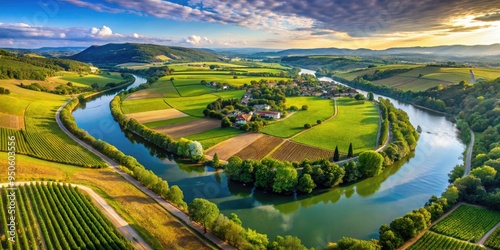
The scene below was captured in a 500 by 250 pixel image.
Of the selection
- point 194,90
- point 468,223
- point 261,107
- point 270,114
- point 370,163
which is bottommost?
point 468,223

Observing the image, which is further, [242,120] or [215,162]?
[242,120]

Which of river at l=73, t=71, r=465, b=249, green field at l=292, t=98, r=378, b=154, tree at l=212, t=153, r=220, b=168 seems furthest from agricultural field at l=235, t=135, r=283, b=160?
river at l=73, t=71, r=465, b=249

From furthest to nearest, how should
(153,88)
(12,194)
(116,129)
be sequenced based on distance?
(153,88) → (116,129) → (12,194)

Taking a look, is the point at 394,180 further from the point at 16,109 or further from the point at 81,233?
the point at 16,109

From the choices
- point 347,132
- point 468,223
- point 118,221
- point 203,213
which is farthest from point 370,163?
point 118,221

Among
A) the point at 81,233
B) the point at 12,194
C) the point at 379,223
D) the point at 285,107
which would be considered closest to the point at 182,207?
the point at 81,233

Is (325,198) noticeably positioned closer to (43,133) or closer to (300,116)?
(300,116)

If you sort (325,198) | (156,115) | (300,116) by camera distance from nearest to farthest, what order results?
(325,198), (300,116), (156,115)

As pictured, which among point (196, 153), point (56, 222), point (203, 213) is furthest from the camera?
point (196, 153)
